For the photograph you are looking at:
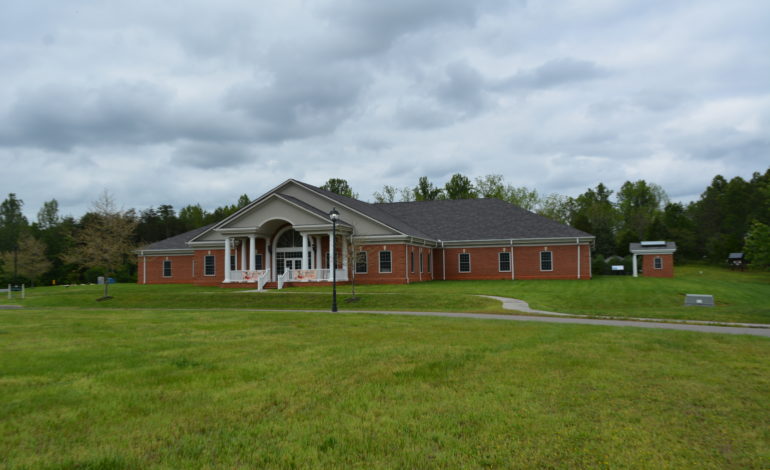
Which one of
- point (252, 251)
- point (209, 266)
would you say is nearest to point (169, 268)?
point (209, 266)

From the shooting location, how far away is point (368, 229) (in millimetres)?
36875

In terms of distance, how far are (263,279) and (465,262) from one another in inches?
629

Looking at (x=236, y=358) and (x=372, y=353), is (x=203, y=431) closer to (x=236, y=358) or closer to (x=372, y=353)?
(x=236, y=358)

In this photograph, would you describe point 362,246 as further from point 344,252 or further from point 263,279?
point 263,279

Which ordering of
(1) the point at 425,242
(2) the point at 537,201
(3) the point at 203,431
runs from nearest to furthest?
(3) the point at 203,431 → (1) the point at 425,242 → (2) the point at 537,201

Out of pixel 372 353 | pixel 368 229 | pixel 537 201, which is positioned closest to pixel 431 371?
pixel 372 353

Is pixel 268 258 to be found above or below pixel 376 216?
below

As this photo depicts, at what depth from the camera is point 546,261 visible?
40062 mm

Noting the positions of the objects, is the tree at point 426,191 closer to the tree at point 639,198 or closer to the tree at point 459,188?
the tree at point 459,188

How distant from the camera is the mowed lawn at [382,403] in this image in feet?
15.7

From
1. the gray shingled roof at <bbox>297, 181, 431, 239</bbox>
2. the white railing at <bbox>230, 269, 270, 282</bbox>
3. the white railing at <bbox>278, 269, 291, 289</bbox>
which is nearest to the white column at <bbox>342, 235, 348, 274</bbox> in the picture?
the gray shingled roof at <bbox>297, 181, 431, 239</bbox>

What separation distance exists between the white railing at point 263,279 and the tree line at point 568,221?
22.4m

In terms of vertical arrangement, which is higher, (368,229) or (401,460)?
(368,229)

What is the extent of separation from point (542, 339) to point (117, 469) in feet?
30.3
